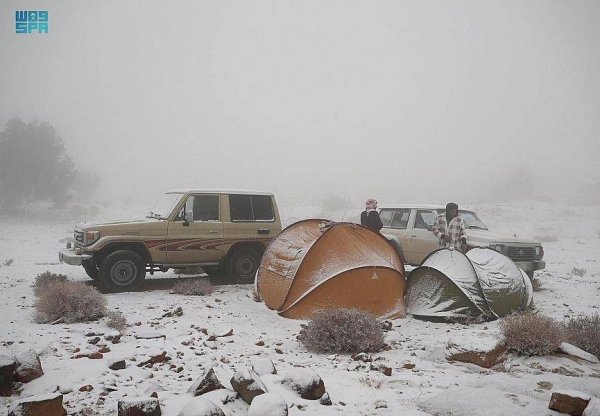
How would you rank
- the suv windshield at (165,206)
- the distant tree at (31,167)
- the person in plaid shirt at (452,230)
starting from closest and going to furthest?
the person in plaid shirt at (452,230)
the suv windshield at (165,206)
the distant tree at (31,167)

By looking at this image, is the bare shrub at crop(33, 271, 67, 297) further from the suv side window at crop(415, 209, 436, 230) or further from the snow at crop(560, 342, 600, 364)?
the snow at crop(560, 342, 600, 364)

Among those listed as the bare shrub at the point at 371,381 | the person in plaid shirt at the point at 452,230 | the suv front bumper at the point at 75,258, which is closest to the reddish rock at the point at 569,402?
the bare shrub at the point at 371,381

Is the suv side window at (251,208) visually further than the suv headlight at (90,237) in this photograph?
Yes

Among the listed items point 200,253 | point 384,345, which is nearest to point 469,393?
point 384,345

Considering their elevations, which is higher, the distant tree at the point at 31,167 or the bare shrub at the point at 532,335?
the distant tree at the point at 31,167

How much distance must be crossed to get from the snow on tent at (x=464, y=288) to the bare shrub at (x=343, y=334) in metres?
2.16

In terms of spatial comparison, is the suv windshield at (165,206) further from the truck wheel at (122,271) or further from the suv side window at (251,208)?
the suv side window at (251,208)

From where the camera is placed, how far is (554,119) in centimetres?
12588

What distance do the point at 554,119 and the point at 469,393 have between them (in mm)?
146838

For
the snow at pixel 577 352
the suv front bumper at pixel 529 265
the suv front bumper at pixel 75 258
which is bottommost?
the snow at pixel 577 352

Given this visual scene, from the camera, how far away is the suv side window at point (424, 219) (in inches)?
446

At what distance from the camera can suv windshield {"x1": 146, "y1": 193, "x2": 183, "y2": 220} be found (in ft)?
31.7

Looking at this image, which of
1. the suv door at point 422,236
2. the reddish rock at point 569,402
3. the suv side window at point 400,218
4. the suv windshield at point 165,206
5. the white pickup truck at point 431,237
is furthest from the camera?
the suv side window at point 400,218

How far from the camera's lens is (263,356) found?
17.4 ft
